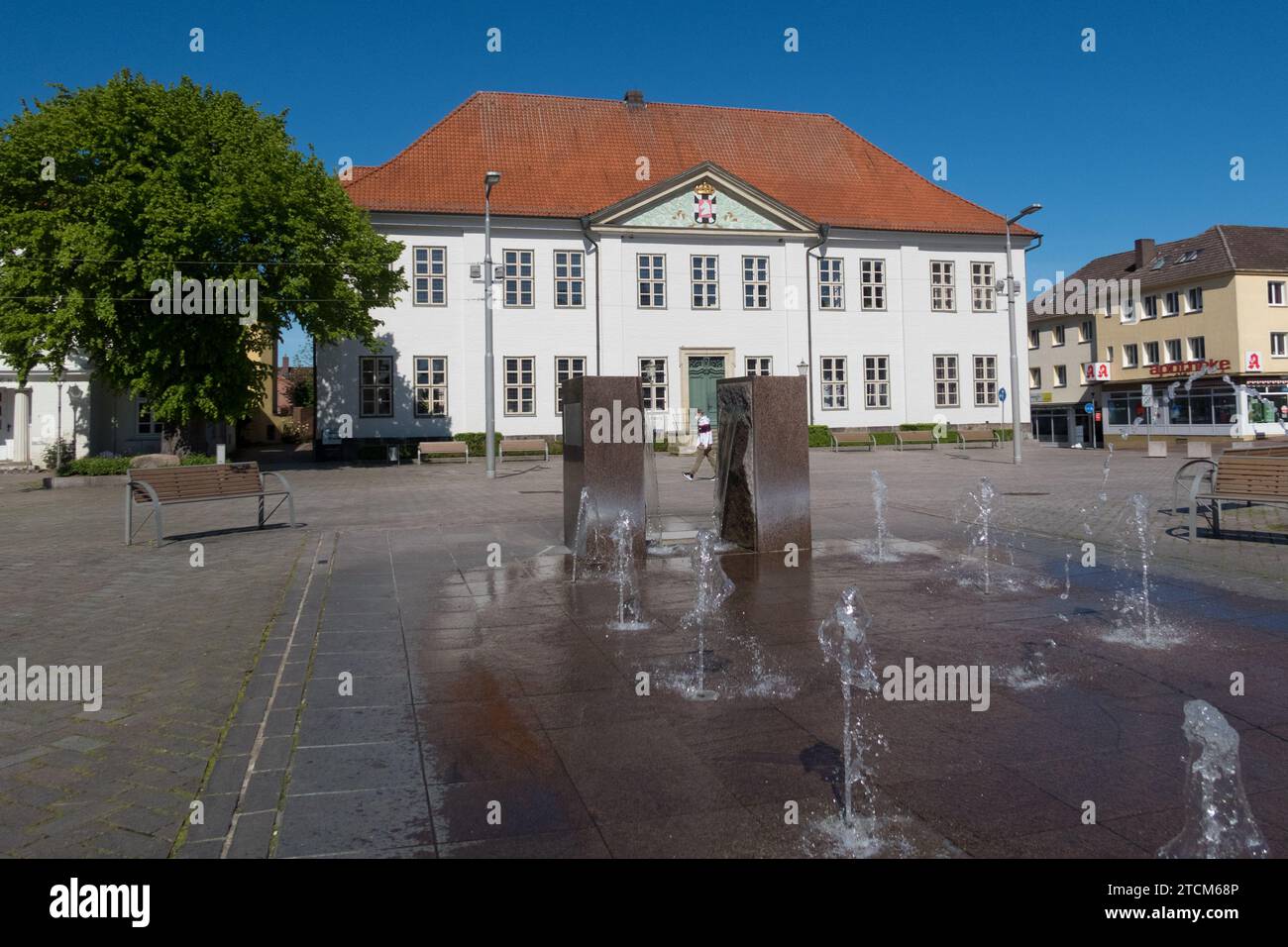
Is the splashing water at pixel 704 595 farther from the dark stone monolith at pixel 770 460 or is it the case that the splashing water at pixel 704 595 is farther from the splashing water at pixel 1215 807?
the splashing water at pixel 1215 807

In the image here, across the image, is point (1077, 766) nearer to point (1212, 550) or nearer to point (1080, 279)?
point (1212, 550)

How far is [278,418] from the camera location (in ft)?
247

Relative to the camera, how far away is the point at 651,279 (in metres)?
39.9

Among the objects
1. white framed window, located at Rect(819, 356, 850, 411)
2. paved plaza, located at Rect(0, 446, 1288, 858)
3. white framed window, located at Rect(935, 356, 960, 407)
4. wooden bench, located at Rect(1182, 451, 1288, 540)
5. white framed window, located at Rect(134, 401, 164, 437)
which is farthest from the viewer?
white framed window, located at Rect(935, 356, 960, 407)

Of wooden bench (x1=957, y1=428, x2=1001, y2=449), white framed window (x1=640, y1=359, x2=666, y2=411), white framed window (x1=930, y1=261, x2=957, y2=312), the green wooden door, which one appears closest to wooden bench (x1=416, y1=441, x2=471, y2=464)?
white framed window (x1=640, y1=359, x2=666, y2=411)

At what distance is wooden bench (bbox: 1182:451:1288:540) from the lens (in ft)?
31.5

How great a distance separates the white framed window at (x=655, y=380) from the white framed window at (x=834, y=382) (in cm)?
752

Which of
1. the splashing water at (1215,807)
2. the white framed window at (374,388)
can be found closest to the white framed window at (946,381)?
the white framed window at (374,388)

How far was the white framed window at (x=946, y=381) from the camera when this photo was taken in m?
43.7

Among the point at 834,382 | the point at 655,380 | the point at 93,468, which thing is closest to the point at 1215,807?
the point at 93,468

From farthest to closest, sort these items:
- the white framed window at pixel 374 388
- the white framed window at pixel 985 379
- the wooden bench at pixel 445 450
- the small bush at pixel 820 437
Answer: the white framed window at pixel 985 379, the small bush at pixel 820 437, the white framed window at pixel 374 388, the wooden bench at pixel 445 450

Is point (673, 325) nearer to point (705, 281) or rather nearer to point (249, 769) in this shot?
point (705, 281)

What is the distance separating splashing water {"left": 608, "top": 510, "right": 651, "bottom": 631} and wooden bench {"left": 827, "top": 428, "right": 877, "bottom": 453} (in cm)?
2838

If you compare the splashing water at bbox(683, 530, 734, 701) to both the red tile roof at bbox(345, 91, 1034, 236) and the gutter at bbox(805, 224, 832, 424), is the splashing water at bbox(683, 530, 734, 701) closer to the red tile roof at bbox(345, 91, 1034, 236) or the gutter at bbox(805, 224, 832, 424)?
the red tile roof at bbox(345, 91, 1034, 236)
